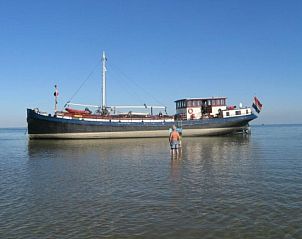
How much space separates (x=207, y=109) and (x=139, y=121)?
1160 cm

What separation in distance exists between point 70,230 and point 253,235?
4.15 meters

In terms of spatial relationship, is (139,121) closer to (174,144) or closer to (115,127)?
(115,127)

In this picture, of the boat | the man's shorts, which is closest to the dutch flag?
the boat

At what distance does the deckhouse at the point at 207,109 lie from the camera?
53156 mm

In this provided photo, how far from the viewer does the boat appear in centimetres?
4631

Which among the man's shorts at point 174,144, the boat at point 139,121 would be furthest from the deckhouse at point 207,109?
the man's shorts at point 174,144

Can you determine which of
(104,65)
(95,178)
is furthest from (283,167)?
(104,65)

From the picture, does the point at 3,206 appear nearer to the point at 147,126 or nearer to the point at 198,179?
the point at 198,179

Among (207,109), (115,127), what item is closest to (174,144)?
(115,127)

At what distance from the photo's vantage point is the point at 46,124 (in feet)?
151

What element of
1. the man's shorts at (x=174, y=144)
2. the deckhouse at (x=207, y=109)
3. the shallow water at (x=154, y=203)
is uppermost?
the deckhouse at (x=207, y=109)

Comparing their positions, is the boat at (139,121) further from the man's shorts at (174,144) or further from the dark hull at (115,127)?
the man's shorts at (174,144)

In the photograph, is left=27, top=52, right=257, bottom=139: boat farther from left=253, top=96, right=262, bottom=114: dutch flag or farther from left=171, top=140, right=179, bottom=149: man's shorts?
left=171, top=140, right=179, bottom=149: man's shorts

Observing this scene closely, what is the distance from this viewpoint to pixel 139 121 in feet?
164
